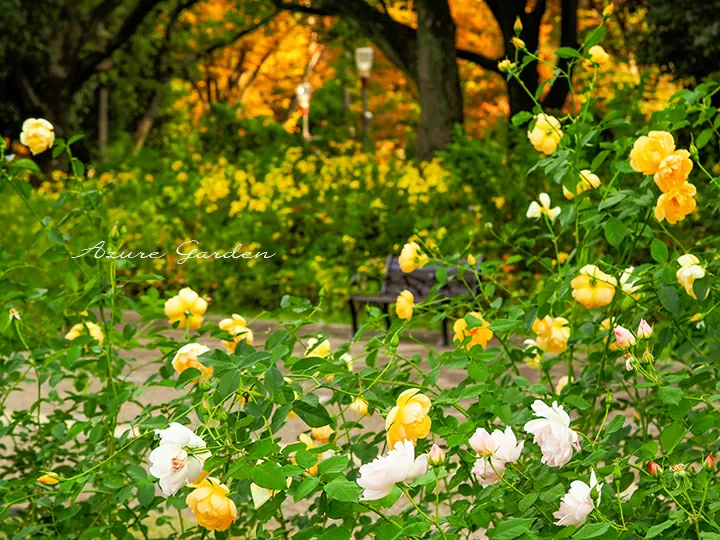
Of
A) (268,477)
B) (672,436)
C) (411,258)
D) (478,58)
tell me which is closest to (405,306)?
(411,258)

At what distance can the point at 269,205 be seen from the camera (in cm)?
→ 1130

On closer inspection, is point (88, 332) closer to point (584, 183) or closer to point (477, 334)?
point (477, 334)

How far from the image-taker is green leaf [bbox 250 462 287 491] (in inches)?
63.7

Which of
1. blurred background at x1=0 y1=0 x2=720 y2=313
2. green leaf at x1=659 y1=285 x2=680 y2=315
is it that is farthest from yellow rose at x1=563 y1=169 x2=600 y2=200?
blurred background at x1=0 y1=0 x2=720 y2=313

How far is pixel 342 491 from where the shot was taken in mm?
1574

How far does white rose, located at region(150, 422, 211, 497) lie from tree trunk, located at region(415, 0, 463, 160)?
1146 centimetres

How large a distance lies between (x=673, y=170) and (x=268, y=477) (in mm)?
1073

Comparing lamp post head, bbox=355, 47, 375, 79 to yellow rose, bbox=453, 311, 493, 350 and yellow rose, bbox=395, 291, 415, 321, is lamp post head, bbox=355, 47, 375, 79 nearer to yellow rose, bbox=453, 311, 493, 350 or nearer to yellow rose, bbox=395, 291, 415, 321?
yellow rose, bbox=395, 291, 415, 321

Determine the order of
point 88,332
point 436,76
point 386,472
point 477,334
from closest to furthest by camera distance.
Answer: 1. point 386,472
2. point 477,334
3. point 88,332
4. point 436,76

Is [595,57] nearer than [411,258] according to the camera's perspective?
Yes

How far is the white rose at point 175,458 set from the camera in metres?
1.62

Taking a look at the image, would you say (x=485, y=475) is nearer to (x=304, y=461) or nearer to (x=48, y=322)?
(x=304, y=461)

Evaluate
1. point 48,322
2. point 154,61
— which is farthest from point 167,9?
point 48,322

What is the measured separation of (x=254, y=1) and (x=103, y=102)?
8.07 metres
